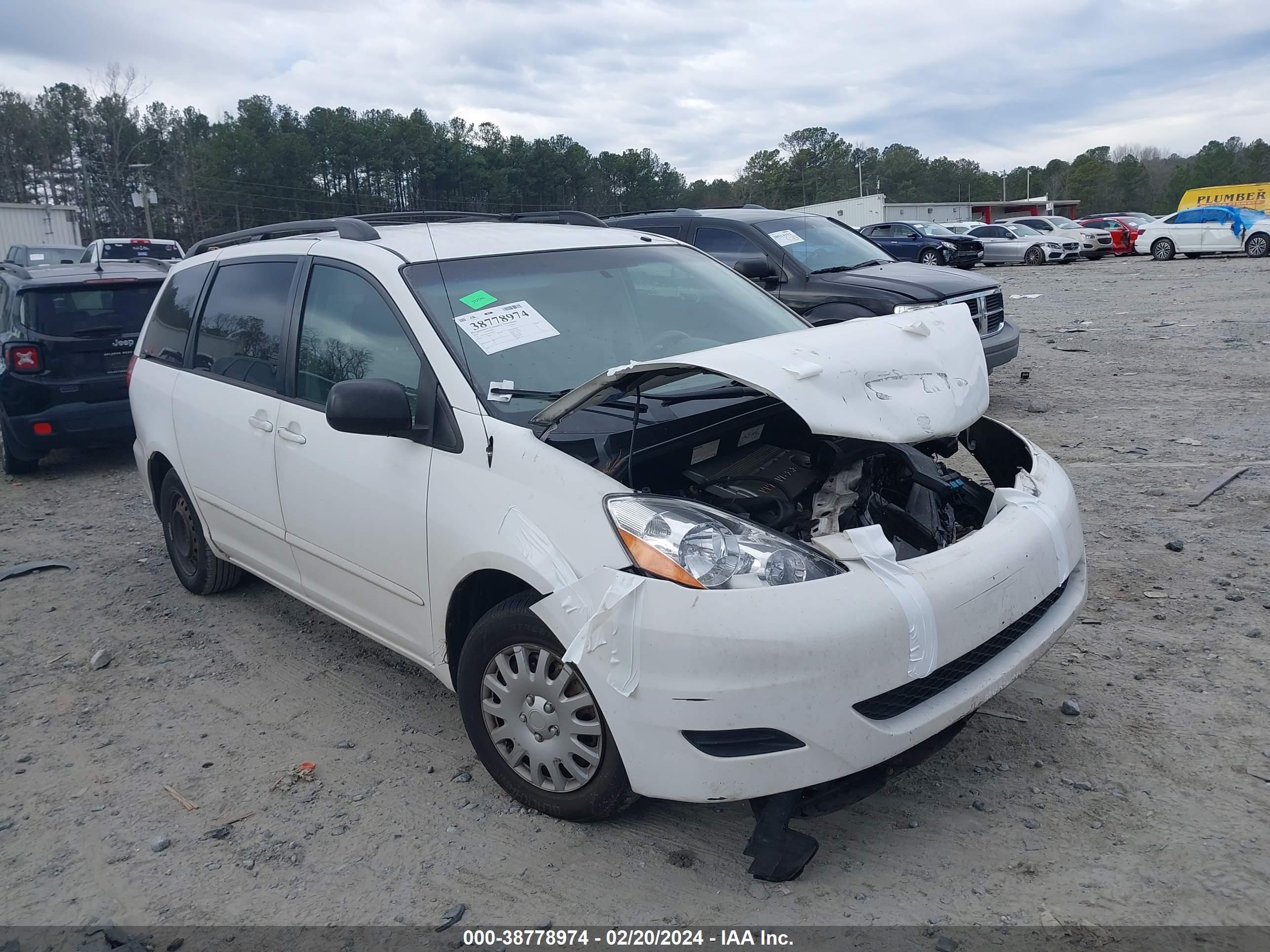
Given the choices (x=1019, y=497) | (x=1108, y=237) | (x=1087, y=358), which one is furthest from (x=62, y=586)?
(x=1108, y=237)

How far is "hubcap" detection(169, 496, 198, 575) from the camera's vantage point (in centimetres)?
500

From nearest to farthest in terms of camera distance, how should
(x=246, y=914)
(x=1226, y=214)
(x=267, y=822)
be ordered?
(x=246, y=914) → (x=267, y=822) → (x=1226, y=214)

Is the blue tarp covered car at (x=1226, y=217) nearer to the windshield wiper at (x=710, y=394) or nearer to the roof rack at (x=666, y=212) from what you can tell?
the roof rack at (x=666, y=212)

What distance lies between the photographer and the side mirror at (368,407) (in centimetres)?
301

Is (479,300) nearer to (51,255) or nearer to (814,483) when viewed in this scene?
(814,483)

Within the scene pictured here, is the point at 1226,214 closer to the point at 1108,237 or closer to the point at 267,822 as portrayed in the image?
the point at 1108,237

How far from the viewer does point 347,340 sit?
3668 millimetres

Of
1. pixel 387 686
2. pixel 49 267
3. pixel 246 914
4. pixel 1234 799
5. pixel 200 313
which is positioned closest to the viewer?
pixel 246 914

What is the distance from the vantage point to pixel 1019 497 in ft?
10.2

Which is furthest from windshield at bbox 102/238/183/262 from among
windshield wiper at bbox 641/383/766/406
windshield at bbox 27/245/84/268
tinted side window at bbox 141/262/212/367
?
windshield wiper at bbox 641/383/766/406

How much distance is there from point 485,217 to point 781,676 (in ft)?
10.3

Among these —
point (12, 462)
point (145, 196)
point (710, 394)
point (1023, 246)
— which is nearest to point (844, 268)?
point (710, 394)

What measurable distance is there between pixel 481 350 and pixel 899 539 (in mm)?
1571

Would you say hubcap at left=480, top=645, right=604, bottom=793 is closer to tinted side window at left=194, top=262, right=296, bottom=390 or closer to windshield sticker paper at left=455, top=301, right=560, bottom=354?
windshield sticker paper at left=455, top=301, right=560, bottom=354
